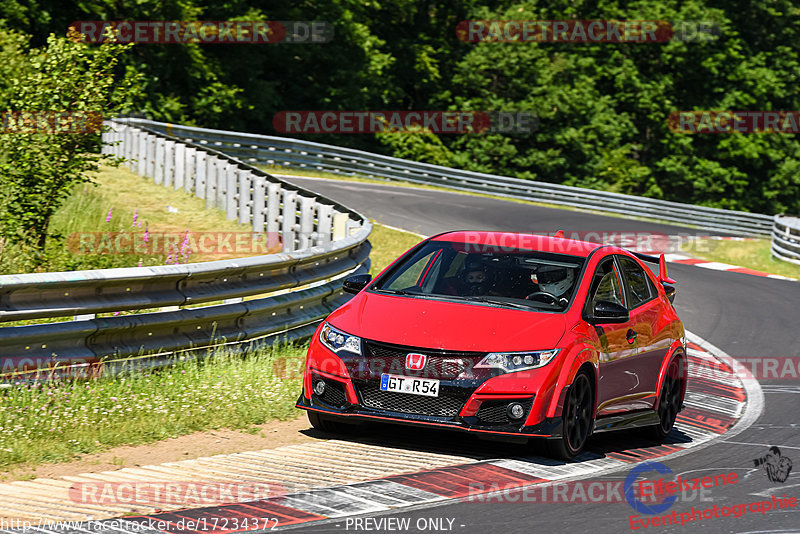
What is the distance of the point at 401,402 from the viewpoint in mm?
7492

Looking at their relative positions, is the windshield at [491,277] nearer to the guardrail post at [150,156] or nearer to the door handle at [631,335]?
the door handle at [631,335]

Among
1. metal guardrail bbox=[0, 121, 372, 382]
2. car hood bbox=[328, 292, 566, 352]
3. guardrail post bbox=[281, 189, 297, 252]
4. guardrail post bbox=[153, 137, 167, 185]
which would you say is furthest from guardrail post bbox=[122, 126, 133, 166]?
car hood bbox=[328, 292, 566, 352]

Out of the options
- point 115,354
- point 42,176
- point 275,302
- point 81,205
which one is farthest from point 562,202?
point 115,354

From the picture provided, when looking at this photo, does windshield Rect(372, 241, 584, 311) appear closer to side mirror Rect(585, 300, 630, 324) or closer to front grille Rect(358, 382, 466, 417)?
side mirror Rect(585, 300, 630, 324)

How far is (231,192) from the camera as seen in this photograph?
21578 millimetres

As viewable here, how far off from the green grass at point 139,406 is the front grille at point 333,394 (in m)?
0.87

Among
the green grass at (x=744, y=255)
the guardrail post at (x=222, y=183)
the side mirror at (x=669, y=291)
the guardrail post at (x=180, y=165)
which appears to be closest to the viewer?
the side mirror at (x=669, y=291)

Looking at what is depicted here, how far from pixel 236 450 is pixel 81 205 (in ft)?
45.2

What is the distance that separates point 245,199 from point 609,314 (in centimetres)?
1370

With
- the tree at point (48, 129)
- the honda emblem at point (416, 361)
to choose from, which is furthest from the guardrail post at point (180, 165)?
the honda emblem at point (416, 361)

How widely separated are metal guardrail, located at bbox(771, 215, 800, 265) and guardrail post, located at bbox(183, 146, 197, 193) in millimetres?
15143

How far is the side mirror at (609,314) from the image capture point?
805cm

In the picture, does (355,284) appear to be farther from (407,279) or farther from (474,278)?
(474,278)

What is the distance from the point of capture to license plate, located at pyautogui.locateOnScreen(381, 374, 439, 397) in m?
7.41
